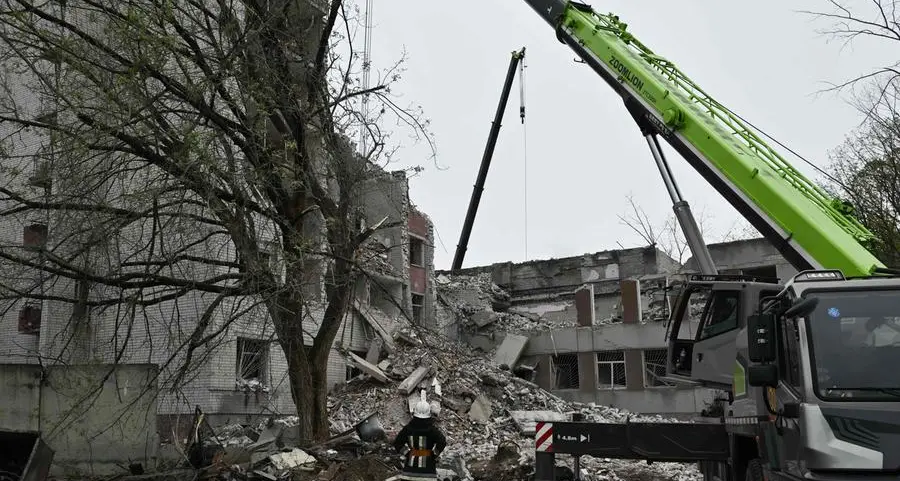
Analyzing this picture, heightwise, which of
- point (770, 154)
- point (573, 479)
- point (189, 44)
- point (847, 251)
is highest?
point (189, 44)

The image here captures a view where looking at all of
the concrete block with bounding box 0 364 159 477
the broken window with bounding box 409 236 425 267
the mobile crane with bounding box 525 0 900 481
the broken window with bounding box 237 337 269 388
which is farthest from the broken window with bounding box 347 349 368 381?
the mobile crane with bounding box 525 0 900 481

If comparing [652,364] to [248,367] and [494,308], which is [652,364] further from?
[248,367]

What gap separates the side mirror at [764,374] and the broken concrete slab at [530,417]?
13.7 m

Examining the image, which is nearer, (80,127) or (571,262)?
(80,127)

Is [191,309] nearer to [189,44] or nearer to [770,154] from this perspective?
[189,44]

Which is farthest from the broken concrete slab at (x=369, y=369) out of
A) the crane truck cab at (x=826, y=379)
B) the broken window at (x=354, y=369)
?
the crane truck cab at (x=826, y=379)

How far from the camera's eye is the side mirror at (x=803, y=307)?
5961 mm

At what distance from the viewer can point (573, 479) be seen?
9.92m

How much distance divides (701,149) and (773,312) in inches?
162

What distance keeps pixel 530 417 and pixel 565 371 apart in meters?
10.6

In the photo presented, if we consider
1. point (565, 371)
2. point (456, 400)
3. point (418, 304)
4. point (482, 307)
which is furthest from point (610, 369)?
point (456, 400)

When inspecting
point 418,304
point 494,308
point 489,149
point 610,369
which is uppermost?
point 489,149

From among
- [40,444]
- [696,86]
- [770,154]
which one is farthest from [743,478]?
[40,444]

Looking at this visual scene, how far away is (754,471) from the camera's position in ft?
24.3
